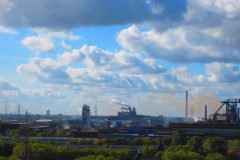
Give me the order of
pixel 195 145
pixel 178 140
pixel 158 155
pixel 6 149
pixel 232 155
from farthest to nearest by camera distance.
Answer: pixel 178 140, pixel 195 145, pixel 232 155, pixel 6 149, pixel 158 155

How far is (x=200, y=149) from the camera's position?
75188mm

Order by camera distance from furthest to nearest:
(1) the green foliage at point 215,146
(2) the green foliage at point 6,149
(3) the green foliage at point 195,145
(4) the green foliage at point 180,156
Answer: (3) the green foliage at point 195,145 → (1) the green foliage at point 215,146 → (2) the green foliage at point 6,149 → (4) the green foliage at point 180,156

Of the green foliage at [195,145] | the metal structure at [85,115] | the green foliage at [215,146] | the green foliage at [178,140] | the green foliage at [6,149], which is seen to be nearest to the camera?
the green foliage at [6,149]

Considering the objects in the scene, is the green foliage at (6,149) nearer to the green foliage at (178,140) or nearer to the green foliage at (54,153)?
the green foliage at (54,153)

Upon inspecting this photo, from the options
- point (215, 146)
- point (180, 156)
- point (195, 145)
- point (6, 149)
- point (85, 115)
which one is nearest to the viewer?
point (180, 156)

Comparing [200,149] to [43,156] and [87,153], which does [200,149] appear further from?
[43,156]

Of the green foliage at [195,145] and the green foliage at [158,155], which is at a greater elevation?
the green foliage at [195,145]

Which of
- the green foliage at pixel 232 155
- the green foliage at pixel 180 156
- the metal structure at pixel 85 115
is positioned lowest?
the green foliage at pixel 232 155

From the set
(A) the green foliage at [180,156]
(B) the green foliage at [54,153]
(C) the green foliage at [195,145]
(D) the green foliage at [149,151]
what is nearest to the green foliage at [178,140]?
(C) the green foliage at [195,145]

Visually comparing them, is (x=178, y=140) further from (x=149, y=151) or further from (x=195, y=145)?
(x=149, y=151)

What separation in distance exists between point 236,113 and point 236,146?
147ft

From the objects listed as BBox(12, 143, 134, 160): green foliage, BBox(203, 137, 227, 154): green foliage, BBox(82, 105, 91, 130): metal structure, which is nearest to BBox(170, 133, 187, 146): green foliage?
BBox(203, 137, 227, 154): green foliage

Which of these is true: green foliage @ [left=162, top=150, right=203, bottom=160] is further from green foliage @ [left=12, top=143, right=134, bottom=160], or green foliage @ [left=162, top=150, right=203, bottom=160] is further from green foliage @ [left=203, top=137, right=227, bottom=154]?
green foliage @ [left=203, top=137, right=227, bottom=154]

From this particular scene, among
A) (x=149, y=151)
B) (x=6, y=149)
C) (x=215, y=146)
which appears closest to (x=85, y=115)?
(x=215, y=146)
